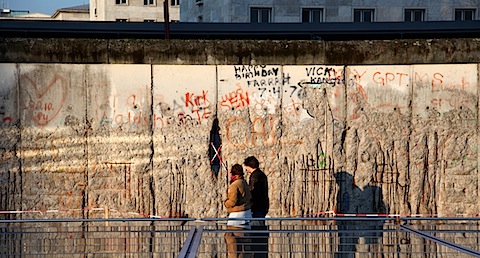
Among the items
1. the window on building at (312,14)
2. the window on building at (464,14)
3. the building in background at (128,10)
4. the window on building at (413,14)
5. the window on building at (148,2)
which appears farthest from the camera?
the window on building at (148,2)

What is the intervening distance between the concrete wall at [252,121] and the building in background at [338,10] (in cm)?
4061

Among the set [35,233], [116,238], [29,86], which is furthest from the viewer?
[29,86]

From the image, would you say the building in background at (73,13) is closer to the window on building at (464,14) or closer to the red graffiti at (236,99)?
the window on building at (464,14)

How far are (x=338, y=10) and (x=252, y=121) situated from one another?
137ft

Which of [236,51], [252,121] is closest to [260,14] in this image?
[236,51]

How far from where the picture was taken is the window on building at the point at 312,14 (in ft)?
185

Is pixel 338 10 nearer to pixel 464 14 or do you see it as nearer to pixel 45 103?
pixel 464 14

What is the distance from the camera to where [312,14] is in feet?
185

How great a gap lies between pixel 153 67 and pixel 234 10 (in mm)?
41180

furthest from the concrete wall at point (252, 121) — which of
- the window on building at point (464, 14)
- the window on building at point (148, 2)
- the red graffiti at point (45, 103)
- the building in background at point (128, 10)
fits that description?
the window on building at point (148, 2)

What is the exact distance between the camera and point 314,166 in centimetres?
1511

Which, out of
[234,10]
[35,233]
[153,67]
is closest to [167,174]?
[153,67]

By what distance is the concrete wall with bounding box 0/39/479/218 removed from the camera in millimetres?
14922

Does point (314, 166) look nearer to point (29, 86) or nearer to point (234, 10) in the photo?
point (29, 86)
